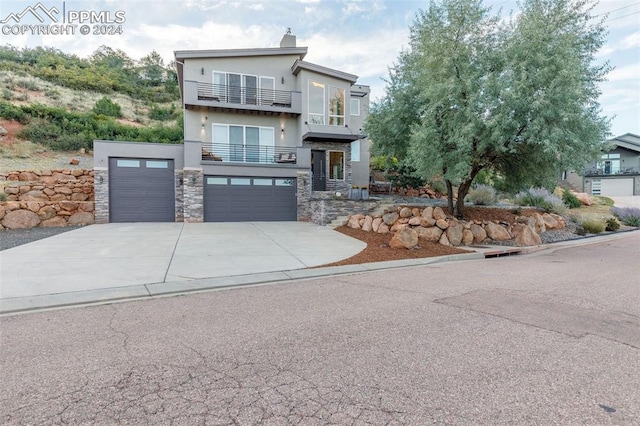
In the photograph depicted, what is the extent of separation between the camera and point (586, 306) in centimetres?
512

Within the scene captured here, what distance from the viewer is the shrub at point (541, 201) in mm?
17000

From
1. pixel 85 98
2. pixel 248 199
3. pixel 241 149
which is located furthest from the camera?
pixel 85 98

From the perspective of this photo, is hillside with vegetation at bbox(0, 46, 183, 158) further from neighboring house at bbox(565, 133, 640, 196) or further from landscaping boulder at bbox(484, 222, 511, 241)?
neighboring house at bbox(565, 133, 640, 196)

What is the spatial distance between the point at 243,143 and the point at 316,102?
15.4ft

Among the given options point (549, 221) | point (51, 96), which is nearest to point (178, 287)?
point (549, 221)

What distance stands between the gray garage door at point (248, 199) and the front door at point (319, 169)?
265 cm

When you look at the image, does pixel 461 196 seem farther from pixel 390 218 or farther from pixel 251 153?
pixel 251 153

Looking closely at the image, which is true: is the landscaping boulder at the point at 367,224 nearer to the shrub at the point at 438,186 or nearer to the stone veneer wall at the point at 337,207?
the stone veneer wall at the point at 337,207

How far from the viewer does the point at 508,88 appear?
9094 mm

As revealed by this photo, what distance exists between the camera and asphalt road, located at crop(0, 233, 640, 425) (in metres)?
2.56

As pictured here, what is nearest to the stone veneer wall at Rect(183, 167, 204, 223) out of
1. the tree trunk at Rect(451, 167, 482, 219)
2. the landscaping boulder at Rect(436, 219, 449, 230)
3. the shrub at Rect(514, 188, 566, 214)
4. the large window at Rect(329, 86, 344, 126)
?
the large window at Rect(329, 86, 344, 126)

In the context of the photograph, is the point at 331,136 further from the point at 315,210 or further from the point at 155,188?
the point at 155,188

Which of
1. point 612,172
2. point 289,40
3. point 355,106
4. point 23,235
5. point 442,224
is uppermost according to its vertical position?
point 289,40

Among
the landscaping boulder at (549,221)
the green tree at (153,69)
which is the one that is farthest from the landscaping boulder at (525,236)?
the green tree at (153,69)
